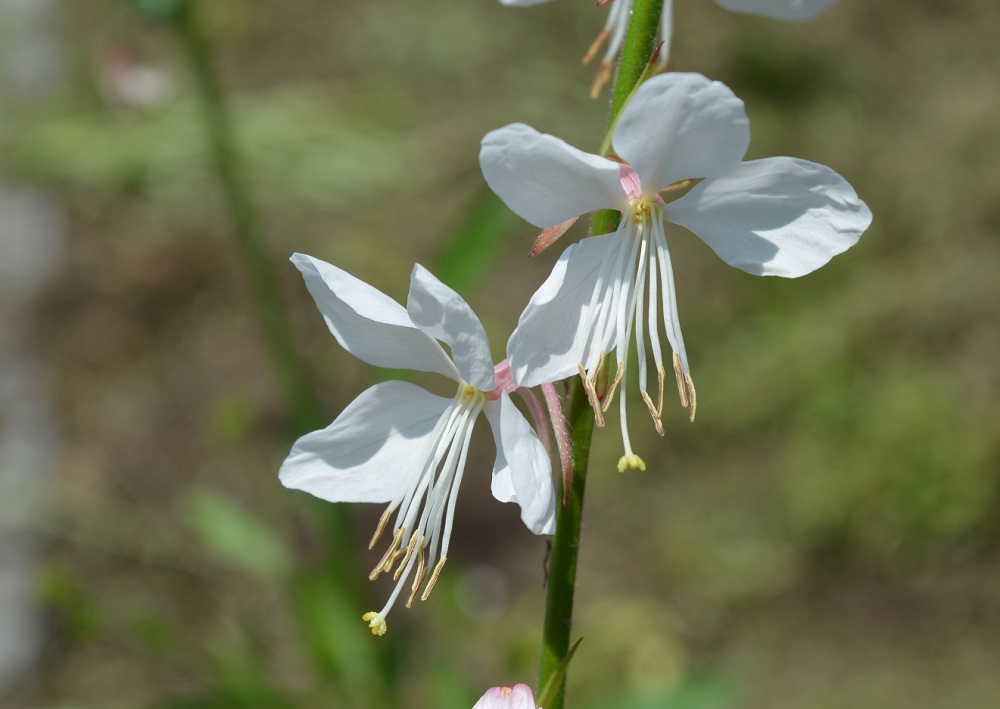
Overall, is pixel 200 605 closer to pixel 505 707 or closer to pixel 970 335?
pixel 505 707

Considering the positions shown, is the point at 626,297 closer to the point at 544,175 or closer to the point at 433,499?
the point at 544,175

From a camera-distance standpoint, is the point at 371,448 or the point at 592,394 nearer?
the point at 592,394

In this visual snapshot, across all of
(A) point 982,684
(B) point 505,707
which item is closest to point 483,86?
(A) point 982,684

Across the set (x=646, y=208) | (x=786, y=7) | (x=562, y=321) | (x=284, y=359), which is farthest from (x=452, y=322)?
(x=284, y=359)

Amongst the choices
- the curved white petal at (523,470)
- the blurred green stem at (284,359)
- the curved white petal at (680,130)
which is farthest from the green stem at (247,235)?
the curved white petal at (680,130)

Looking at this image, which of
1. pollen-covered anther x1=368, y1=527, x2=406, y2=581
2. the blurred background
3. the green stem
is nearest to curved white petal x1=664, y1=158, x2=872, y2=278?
pollen-covered anther x1=368, y1=527, x2=406, y2=581
